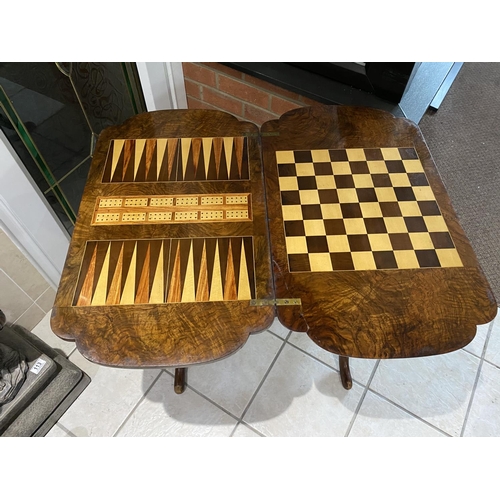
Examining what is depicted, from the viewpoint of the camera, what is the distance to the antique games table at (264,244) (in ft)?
3.44

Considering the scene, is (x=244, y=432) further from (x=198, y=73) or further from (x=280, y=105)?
(x=198, y=73)

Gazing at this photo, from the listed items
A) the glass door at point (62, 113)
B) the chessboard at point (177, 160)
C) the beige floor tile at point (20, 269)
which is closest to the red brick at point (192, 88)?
the glass door at point (62, 113)

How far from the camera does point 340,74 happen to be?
1.78m

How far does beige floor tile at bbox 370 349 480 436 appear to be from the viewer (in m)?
1.74

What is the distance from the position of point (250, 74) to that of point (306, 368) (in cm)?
146

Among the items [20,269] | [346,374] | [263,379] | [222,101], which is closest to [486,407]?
[346,374]

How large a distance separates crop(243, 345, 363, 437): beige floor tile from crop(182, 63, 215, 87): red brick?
151cm

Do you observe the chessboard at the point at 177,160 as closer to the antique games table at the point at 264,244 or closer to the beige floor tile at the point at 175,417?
the antique games table at the point at 264,244

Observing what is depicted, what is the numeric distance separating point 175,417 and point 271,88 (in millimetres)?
1636

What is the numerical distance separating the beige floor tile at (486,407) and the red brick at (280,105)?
1586 millimetres

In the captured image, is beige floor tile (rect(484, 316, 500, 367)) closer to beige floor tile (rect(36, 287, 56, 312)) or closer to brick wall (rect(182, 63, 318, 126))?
brick wall (rect(182, 63, 318, 126))

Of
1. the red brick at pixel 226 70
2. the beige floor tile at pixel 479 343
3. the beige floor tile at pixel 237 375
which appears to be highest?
the red brick at pixel 226 70
